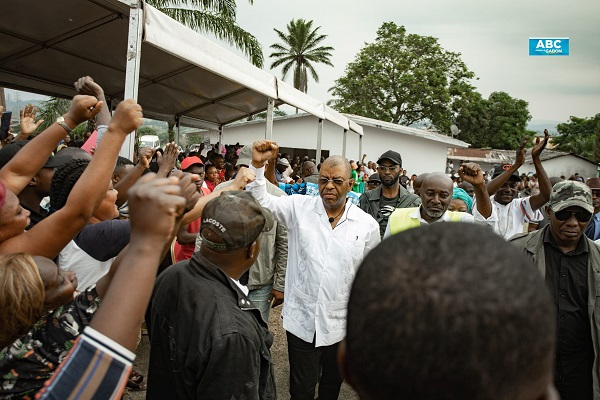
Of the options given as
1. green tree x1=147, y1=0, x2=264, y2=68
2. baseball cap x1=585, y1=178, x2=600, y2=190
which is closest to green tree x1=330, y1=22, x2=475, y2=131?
green tree x1=147, y1=0, x2=264, y2=68

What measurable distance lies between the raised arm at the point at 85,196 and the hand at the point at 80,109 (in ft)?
1.87

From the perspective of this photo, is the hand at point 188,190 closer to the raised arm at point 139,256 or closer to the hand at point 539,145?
the raised arm at point 139,256

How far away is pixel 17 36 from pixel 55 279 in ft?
21.3

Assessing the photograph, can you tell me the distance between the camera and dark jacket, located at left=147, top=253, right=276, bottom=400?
1661 mm

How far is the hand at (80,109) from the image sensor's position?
212 cm

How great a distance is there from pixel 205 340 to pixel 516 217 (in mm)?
4001

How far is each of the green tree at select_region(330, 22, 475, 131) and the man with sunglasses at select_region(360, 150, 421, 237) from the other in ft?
123

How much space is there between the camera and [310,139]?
984 inches

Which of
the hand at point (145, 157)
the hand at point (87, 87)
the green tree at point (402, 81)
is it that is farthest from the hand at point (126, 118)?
the green tree at point (402, 81)

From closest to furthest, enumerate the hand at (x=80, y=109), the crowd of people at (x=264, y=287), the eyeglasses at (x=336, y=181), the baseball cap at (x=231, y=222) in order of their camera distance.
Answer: the crowd of people at (x=264, y=287) → the baseball cap at (x=231, y=222) → the hand at (x=80, y=109) → the eyeglasses at (x=336, y=181)

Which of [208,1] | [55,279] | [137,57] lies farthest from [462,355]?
[208,1]

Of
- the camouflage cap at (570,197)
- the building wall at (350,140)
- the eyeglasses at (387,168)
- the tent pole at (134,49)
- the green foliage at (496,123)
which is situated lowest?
the camouflage cap at (570,197)

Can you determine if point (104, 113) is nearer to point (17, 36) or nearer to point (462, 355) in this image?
point (462, 355)

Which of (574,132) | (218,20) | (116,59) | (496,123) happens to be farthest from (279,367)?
(574,132)
